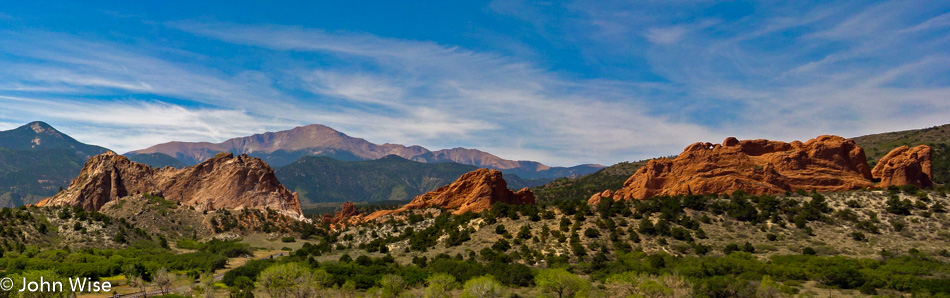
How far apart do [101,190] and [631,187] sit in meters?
154

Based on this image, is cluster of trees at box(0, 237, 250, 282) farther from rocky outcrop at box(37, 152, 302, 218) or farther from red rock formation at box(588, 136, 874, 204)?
red rock formation at box(588, 136, 874, 204)

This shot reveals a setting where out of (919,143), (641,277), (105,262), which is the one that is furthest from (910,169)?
(105,262)

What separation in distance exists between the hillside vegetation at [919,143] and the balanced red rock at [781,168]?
53000 millimetres

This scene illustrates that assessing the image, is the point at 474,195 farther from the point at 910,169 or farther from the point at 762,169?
the point at 910,169

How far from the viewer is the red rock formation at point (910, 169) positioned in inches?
3437

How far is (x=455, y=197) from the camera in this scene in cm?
→ 12769

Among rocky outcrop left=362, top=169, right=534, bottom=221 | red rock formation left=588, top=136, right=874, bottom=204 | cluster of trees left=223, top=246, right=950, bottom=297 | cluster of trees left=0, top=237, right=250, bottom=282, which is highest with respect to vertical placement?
red rock formation left=588, top=136, right=874, bottom=204

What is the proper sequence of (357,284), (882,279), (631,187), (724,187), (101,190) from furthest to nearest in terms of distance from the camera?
(101,190) < (631,187) < (724,187) < (357,284) < (882,279)

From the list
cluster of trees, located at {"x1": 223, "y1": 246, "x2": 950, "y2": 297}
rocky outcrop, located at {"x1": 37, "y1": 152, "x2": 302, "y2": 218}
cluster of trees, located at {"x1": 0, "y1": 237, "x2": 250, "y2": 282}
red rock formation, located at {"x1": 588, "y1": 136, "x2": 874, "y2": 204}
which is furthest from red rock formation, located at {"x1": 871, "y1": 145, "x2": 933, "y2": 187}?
rocky outcrop, located at {"x1": 37, "y1": 152, "x2": 302, "y2": 218}

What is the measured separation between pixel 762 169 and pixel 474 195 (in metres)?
59.6

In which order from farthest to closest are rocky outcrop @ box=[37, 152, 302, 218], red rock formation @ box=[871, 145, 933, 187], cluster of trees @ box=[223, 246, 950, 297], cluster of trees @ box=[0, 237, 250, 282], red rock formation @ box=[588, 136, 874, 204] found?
rocky outcrop @ box=[37, 152, 302, 218]
red rock formation @ box=[588, 136, 874, 204]
red rock formation @ box=[871, 145, 933, 187]
cluster of trees @ box=[0, 237, 250, 282]
cluster of trees @ box=[223, 246, 950, 297]

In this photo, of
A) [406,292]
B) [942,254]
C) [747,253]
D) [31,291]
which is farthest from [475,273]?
[942,254]

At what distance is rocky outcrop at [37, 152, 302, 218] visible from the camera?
159 meters

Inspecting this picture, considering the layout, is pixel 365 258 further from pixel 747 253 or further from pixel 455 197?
pixel 747 253
